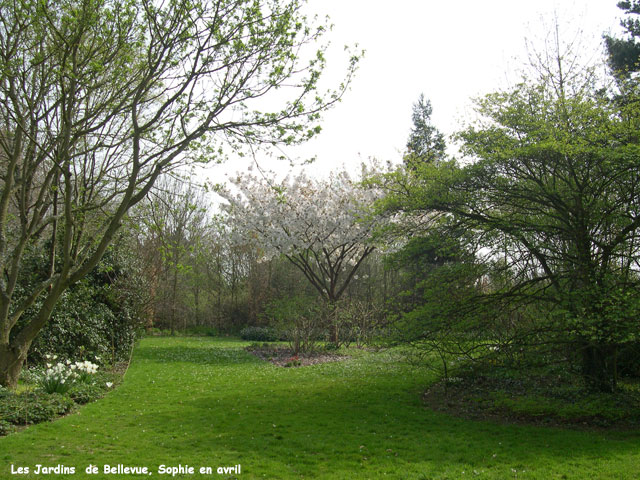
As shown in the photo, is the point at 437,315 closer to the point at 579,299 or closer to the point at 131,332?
the point at 579,299

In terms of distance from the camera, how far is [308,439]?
7.19m

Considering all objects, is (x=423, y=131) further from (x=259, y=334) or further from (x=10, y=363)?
(x=10, y=363)

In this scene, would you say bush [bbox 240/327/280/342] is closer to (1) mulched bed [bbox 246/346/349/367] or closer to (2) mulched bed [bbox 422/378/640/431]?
(1) mulched bed [bbox 246/346/349/367]

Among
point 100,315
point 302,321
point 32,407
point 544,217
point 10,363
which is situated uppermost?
point 544,217

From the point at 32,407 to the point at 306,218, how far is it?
14985 millimetres

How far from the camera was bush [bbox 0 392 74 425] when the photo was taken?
7473 mm

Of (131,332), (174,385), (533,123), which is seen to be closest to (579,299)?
(533,123)

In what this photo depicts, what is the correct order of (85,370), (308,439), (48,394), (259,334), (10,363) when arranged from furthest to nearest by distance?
(259,334)
(85,370)
(10,363)
(48,394)
(308,439)

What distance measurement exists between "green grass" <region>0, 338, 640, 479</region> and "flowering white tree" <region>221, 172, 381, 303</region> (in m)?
10.9

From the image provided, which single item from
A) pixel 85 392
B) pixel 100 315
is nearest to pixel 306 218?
pixel 100 315

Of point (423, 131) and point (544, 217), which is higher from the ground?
point (423, 131)

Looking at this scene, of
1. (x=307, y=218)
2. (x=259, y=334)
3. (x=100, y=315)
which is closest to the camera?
(x=100, y=315)

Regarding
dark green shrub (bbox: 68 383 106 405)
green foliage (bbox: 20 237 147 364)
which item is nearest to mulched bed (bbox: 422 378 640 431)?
dark green shrub (bbox: 68 383 106 405)

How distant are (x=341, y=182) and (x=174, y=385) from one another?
1400cm
